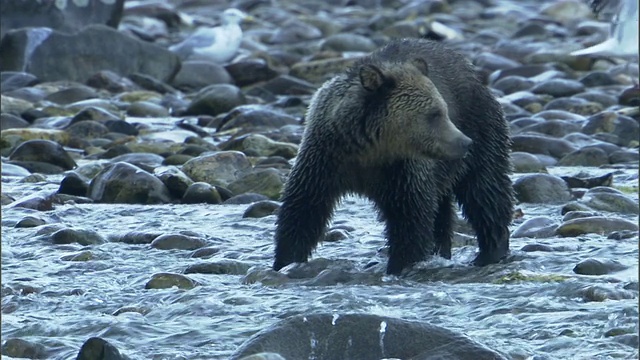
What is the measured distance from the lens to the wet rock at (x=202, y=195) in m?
9.41

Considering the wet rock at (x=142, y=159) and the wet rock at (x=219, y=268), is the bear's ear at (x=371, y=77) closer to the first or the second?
the wet rock at (x=219, y=268)

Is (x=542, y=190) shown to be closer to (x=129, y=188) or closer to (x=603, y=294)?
(x=129, y=188)

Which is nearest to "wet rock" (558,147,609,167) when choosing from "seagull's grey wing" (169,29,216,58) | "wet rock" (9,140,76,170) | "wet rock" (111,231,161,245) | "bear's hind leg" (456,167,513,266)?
"bear's hind leg" (456,167,513,266)

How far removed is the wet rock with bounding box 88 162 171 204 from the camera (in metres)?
9.34

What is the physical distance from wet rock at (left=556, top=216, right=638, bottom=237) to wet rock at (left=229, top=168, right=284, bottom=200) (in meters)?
2.43

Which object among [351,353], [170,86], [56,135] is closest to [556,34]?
[170,86]

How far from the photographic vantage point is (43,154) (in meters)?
10.8

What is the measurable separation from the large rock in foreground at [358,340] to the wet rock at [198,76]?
12048 mm

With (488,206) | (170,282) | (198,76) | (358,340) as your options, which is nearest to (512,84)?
(198,76)

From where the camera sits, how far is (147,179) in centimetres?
941

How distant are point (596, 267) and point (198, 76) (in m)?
11.2

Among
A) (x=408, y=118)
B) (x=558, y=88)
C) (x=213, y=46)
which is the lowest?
(x=213, y=46)

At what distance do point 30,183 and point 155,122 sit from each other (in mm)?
3654

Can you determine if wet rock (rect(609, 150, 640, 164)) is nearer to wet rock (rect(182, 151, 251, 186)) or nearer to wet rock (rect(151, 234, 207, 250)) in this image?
wet rock (rect(182, 151, 251, 186))
